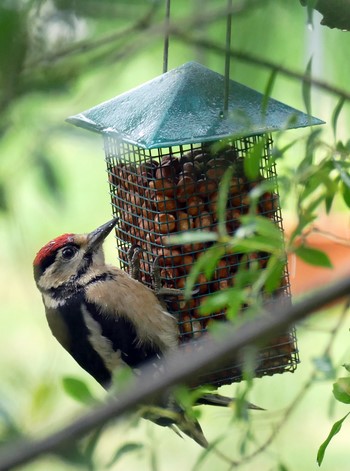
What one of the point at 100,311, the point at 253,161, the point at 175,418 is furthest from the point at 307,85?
the point at 100,311

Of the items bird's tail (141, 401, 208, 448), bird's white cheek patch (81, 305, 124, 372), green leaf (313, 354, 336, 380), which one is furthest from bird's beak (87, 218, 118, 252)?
green leaf (313, 354, 336, 380)

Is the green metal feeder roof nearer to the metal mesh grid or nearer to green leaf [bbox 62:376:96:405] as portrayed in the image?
the metal mesh grid

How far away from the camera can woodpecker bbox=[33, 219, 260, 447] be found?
3170mm

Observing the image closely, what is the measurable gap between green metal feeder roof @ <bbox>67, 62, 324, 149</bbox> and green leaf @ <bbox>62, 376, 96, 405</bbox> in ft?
3.44

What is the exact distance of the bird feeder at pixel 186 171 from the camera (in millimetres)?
2668

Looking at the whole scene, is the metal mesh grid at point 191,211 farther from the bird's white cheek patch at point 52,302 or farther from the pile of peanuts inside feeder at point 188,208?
the bird's white cheek patch at point 52,302

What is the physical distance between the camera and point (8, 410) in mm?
1134

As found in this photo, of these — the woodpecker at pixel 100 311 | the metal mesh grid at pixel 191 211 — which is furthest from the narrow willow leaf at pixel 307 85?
the woodpecker at pixel 100 311

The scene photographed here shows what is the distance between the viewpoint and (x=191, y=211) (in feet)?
9.87

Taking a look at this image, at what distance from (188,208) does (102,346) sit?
663mm

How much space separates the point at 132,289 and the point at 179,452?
12.1ft

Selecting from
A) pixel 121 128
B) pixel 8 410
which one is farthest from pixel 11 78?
pixel 121 128

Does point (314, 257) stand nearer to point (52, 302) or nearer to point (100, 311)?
point (100, 311)

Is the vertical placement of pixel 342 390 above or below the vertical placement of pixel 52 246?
above
